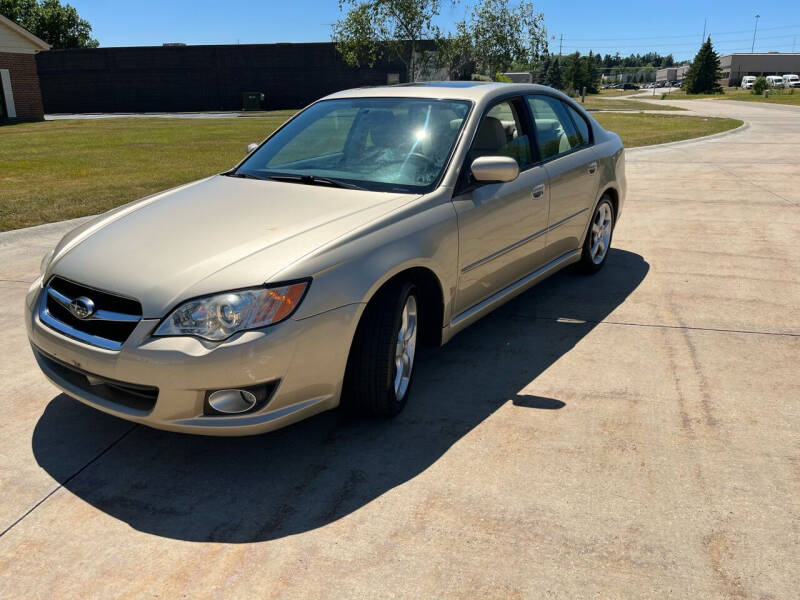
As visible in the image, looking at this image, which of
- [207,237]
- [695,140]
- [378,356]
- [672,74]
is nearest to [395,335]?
[378,356]

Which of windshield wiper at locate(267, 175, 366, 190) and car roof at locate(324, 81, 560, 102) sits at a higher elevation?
car roof at locate(324, 81, 560, 102)

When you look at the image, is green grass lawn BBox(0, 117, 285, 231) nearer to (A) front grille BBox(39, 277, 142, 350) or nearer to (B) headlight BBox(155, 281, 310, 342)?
(A) front grille BBox(39, 277, 142, 350)

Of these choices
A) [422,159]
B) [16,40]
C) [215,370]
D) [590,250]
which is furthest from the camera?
[16,40]

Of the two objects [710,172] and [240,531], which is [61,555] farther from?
[710,172]

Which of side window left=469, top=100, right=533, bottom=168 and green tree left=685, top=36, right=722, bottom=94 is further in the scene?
green tree left=685, top=36, right=722, bottom=94

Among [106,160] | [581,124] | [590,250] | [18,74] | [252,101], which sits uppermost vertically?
[18,74]

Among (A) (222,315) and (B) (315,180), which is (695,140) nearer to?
(B) (315,180)

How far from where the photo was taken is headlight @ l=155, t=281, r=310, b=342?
9.64ft

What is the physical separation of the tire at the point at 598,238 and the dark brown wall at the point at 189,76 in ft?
149

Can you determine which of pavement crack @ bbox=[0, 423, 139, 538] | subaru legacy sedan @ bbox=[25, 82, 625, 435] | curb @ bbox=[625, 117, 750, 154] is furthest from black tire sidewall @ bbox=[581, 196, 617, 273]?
curb @ bbox=[625, 117, 750, 154]

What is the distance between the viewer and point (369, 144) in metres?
4.37

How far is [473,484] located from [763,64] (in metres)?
157

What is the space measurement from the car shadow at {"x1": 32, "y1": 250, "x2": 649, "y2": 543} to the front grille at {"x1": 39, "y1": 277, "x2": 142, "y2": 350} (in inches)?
24.1

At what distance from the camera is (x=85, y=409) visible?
3.82 meters
